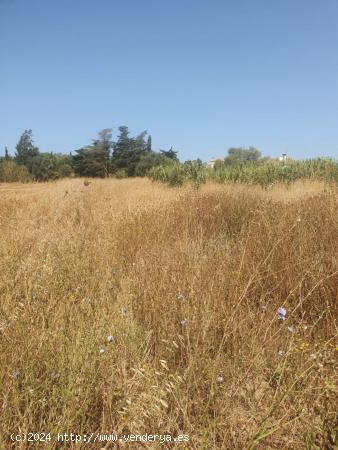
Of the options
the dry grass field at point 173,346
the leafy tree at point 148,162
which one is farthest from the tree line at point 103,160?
the dry grass field at point 173,346

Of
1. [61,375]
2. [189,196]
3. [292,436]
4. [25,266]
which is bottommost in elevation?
[292,436]

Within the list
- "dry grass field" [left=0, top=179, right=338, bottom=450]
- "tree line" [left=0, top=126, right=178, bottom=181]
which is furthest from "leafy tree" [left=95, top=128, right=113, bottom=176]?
"dry grass field" [left=0, top=179, right=338, bottom=450]

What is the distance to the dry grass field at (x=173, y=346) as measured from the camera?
1337 mm

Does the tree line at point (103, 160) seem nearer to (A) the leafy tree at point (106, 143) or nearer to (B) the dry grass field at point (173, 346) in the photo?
(A) the leafy tree at point (106, 143)

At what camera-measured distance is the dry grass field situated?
134 centimetres

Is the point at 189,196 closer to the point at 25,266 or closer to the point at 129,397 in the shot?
the point at 25,266

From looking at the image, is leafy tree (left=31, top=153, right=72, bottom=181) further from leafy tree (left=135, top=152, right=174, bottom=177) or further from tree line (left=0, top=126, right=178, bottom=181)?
leafy tree (left=135, top=152, right=174, bottom=177)

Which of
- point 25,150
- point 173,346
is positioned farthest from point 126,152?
point 173,346

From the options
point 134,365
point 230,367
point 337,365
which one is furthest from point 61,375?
point 337,365

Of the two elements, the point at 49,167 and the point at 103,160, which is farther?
the point at 49,167

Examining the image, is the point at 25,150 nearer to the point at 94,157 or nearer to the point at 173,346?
the point at 94,157

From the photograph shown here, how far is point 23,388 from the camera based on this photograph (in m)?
1.42

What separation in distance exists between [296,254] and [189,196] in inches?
142

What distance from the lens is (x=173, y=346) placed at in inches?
74.7
